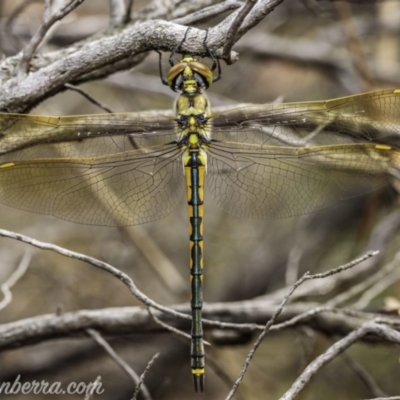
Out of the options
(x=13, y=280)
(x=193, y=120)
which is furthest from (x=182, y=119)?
Result: (x=13, y=280)

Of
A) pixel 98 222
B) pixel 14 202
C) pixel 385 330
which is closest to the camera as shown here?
pixel 385 330

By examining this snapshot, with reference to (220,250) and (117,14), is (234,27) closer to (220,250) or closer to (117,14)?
(117,14)

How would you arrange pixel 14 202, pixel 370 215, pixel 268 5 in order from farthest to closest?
pixel 370 215 → pixel 14 202 → pixel 268 5

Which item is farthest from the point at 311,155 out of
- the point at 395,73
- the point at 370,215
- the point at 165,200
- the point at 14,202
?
the point at 395,73

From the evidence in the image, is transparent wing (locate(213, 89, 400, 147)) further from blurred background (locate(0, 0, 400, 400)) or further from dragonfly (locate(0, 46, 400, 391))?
blurred background (locate(0, 0, 400, 400))

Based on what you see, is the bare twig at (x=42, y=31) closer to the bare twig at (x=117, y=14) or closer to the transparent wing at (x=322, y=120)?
the bare twig at (x=117, y=14)

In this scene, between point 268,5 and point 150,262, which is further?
point 150,262

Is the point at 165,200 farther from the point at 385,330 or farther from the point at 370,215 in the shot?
the point at 370,215
